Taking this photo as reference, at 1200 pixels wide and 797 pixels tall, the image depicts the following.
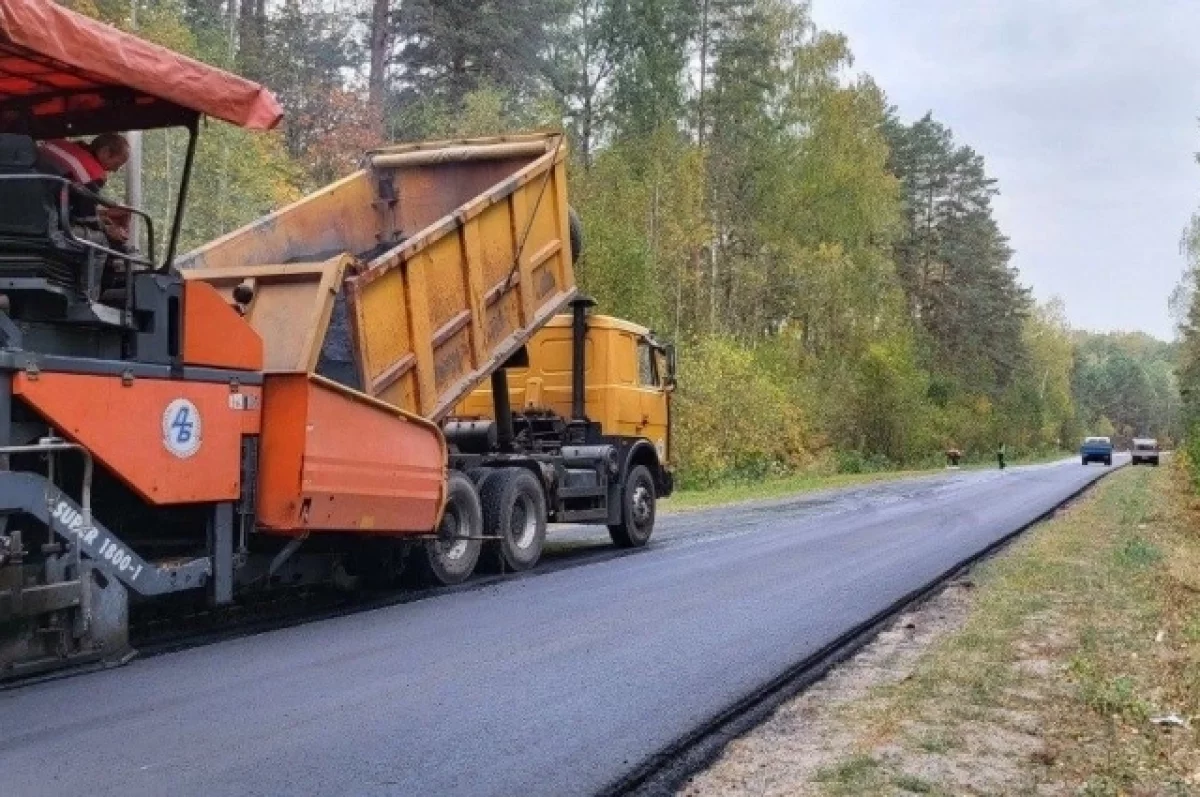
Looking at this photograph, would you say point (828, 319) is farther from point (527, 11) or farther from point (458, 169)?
point (458, 169)

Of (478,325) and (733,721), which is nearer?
(733,721)

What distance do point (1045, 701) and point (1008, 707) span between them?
0.27 metres

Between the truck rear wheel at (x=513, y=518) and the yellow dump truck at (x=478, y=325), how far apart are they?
0.02 m

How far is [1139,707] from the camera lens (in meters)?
5.57

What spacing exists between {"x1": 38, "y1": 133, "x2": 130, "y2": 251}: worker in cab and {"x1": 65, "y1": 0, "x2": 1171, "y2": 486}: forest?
10157 millimetres

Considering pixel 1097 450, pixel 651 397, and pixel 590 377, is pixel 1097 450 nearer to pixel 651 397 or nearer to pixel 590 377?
pixel 651 397

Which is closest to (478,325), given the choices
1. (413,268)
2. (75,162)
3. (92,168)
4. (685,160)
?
(413,268)

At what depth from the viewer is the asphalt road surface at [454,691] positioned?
4.31m

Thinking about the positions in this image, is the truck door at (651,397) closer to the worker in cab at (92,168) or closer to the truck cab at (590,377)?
the truck cab at (590,377)

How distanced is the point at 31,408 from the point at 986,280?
61.5 meters

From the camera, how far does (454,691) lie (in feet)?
18.5

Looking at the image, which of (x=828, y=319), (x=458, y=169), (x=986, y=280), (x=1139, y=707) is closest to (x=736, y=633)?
(x=1139, y=707)

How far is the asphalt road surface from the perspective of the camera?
14.1 ft

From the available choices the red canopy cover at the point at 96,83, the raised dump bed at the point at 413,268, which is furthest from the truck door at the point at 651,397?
the red canopy cover at the point at 96,83
